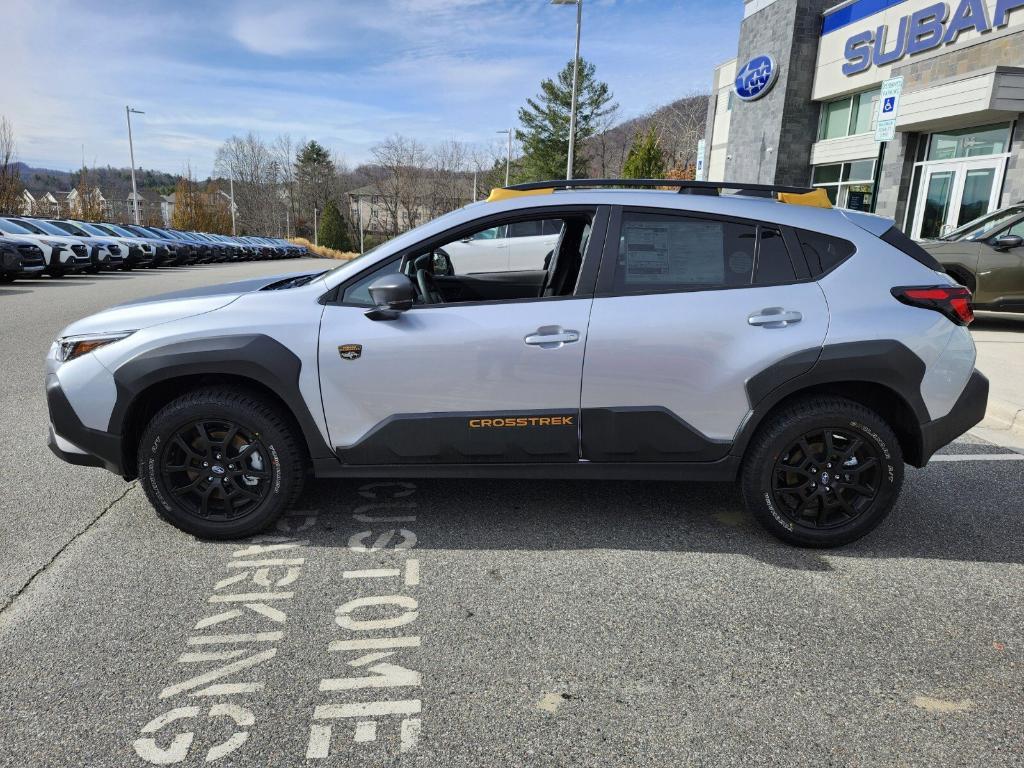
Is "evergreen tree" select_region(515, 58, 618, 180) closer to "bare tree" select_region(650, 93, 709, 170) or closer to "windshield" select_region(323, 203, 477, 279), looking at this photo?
"bare tree" select_region(650, 93, 709, 170)

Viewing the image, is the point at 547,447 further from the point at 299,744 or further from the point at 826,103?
the point at 826,103

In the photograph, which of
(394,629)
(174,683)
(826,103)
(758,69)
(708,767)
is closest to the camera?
(708,767)

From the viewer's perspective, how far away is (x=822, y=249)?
3.34 meters

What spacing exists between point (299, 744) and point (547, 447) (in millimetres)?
1672

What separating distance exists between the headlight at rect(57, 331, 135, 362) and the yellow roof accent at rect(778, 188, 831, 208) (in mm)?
3368

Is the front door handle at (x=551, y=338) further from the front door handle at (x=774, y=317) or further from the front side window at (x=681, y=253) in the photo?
the front door handle at (x=774, y=317)

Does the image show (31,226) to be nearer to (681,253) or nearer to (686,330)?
(681,253)

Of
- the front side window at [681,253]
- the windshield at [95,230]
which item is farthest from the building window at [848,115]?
the windshield at [95,230]

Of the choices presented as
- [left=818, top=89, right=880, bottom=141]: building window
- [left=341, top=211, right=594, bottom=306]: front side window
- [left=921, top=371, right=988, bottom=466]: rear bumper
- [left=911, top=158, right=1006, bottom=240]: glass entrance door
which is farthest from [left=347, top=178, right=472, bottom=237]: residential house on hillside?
[left=921, top=371, right=988, bottom=466]: rear bumper

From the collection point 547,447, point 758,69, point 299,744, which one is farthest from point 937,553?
point 758,69

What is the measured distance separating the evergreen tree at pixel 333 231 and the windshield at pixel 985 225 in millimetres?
65842

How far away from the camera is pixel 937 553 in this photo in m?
3.44

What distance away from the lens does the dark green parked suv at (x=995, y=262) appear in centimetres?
928

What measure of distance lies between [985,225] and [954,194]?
19.9 ft
